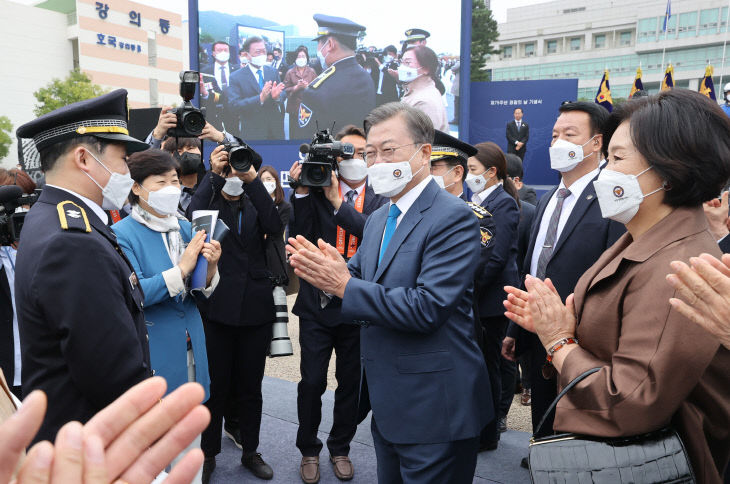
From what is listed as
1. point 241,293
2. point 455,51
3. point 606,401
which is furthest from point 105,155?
point 455,51

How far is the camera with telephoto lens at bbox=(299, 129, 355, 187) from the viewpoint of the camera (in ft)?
10.9

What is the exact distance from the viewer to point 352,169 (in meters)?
3.65

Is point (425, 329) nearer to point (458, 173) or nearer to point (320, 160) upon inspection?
point (320, 160)

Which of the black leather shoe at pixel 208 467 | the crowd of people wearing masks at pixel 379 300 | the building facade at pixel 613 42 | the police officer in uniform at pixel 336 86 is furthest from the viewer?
the building facade at pixel 613 42

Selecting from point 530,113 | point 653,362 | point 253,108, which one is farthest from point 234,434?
point 530,113

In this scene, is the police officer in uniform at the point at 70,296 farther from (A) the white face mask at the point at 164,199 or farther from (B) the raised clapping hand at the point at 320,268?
(A) the white face mask at the point at 164,199

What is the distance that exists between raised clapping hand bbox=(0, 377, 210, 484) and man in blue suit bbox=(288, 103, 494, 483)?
1294mm

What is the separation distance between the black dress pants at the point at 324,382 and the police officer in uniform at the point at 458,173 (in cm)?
93

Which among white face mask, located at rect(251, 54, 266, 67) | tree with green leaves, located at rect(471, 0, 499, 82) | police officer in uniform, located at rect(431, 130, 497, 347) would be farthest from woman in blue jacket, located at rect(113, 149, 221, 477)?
tree with green leaves, located at rect(471, 0, 499, 82)

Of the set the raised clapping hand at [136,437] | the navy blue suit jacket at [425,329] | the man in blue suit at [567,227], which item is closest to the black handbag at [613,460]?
the navy blue suit jacket at [425,329]

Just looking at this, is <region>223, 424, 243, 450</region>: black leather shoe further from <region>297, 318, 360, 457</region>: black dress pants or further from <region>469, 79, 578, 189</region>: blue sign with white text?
<region>469, 79, 578, 189</region>: blue sign with white text

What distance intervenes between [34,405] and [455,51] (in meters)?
10.9

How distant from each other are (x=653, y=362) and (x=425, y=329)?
83 cm

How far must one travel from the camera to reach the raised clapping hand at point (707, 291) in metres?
1.21
